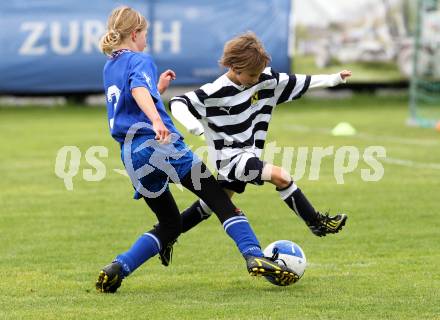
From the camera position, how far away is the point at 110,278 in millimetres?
5816

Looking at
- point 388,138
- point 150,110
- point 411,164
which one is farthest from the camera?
point 388,138

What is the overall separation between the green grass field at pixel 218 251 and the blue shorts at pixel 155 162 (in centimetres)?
63

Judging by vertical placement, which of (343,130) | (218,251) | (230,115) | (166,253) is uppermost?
(230,115)

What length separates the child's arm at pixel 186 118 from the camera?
554 cm

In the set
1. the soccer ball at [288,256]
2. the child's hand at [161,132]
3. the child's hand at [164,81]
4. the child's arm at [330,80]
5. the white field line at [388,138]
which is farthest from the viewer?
the white field line at [388,138]

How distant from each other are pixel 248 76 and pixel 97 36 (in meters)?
14.4

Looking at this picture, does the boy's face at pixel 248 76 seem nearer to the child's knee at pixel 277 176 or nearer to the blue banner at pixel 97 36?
the child's knee at pixel 277 176

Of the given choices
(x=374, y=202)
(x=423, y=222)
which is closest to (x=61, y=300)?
(x=423, y=222)

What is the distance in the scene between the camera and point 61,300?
5.69 meters

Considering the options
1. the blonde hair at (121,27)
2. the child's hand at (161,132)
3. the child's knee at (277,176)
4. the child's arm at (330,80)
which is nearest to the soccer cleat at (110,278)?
the child's hand at (161,132)

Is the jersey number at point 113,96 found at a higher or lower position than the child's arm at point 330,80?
higher

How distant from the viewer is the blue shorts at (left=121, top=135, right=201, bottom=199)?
5844 millimetres

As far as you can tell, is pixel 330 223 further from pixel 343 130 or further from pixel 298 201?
pixel 343 130

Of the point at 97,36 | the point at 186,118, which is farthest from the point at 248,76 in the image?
the point at 97,36
